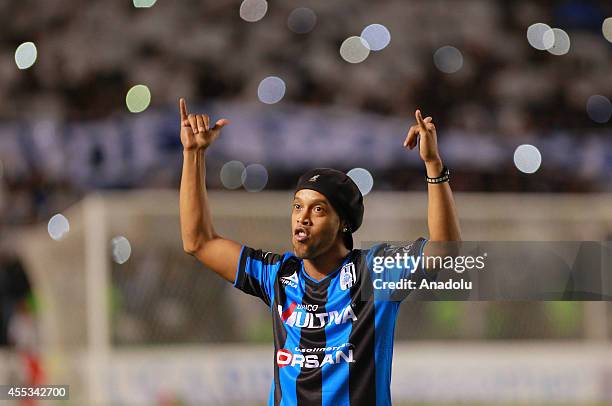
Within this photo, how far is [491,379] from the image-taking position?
594 cm

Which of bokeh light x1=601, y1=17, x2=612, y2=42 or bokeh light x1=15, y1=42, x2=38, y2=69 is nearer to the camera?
bokeh light x1=15, y1=42, x2=38, y2=69

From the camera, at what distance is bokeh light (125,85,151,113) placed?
27.6 ft

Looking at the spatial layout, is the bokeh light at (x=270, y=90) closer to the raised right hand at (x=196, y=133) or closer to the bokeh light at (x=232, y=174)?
the bokeh light at (x=232, y=174)

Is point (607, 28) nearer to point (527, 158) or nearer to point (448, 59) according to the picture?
point (448, 59)

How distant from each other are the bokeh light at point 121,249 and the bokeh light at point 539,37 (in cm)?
516

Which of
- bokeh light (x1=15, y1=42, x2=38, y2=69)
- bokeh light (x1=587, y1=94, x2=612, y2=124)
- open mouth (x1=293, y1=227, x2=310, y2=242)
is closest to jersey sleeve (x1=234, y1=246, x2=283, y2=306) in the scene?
open mouth (x1=293, y1=227, x2=310, y2=242)

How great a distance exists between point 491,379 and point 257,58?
4.20 meters

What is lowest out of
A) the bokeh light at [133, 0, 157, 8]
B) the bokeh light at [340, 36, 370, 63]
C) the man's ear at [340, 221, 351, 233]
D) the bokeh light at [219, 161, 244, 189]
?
the man's ear at [340, 221, 351, 233]

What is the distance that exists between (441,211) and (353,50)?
22.9 ft

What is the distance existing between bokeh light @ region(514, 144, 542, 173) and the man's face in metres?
6.18

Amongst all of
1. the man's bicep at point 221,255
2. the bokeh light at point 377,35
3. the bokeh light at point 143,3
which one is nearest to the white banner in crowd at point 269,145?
the bokeh light at point 377,35

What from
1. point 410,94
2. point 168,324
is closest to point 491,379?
point 168,324

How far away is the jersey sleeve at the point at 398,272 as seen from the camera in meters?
2.46
